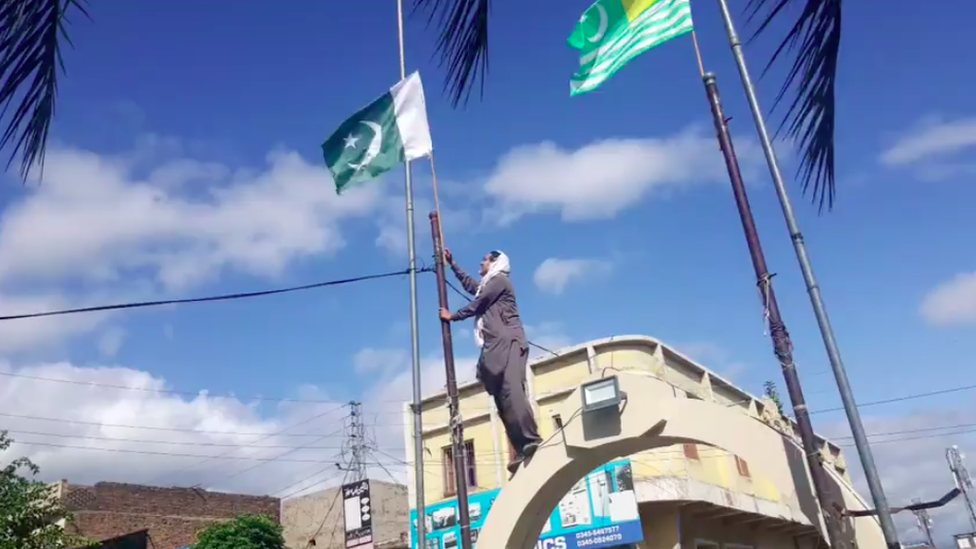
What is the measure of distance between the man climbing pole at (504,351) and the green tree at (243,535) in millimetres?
18671

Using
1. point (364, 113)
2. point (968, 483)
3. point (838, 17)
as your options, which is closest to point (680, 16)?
point (364, 113)

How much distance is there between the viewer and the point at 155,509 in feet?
105

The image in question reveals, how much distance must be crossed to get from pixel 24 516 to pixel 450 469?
10131 mm

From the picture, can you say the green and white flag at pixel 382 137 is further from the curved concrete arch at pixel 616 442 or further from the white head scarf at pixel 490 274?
the curved concrete arch at pixel 616 442

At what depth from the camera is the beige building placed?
1931 centimetres

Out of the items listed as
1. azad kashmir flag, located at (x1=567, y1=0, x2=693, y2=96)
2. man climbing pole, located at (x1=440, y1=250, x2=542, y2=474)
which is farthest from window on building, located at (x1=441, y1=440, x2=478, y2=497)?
azad kashmir flag, located at (x1=567, y1=0, x2=693, y2=96)

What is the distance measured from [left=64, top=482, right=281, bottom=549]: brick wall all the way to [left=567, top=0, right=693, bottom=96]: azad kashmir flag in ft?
89.8

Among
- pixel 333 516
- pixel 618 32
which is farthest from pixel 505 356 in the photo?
pixel 333 516

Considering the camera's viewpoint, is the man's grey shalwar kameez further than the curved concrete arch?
Yes

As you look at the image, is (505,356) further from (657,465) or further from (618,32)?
(657,465)

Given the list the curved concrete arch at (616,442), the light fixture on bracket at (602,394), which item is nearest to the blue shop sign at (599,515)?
the curved concrete arch at (616,442)

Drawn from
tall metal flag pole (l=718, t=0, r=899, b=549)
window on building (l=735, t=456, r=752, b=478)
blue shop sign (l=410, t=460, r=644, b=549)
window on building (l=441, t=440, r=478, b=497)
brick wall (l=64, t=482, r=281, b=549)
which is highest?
brick wall (l=64, t=482, r=281, b=549)

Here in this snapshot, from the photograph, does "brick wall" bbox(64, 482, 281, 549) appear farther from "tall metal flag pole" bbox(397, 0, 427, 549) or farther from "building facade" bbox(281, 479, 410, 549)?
"tall metal flag pole" bbox(397, 0, 427, 549)

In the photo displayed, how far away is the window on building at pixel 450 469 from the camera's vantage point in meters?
21.7
